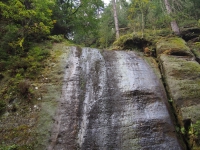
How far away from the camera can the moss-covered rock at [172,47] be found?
1026cm

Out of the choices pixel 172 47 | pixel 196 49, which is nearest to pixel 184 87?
pixel 172 47

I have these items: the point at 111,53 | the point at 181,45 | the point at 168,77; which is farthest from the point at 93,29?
the point at 168,77

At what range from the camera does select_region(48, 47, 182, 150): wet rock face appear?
20.4 ft

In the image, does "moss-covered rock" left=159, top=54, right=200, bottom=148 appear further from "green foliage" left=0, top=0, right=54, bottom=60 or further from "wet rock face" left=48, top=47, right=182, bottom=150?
"green foliage" left=0, top=0, right=54, bottom=60

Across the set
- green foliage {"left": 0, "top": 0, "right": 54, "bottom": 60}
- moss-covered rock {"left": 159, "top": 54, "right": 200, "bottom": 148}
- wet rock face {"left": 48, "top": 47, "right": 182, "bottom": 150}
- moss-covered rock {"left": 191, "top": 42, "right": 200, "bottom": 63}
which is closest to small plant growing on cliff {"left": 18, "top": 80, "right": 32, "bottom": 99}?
wet rock face {"left": 48, "top": 47, "right": 182, "bottom": 150}

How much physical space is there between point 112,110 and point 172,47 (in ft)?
17.9

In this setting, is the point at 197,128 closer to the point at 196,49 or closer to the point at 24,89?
the point at 24,89

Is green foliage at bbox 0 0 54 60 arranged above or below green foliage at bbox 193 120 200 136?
above

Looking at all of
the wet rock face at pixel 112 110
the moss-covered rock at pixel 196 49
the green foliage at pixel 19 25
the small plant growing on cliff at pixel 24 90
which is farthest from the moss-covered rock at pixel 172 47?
the small plant growing on cliff at pixel 24 90

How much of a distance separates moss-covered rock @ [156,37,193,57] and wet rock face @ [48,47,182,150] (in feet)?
5.41

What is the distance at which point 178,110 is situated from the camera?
7.23 m

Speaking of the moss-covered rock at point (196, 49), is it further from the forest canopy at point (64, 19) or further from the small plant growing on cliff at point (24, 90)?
the small plant growing on cliff at point (24, 90)

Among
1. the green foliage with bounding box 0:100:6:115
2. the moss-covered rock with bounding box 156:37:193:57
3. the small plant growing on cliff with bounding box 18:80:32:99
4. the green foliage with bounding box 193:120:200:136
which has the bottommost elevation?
the green foliage with bounding box 193:120:200:136

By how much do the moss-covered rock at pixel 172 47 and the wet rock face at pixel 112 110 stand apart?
1648mm
